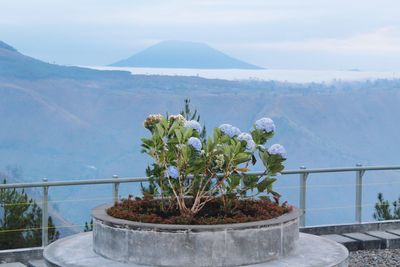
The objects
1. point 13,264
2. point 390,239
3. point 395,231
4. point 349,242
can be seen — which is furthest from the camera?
point 395,231

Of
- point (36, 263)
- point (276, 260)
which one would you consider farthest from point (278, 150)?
point (36, 263)

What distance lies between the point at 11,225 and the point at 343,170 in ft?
15.4

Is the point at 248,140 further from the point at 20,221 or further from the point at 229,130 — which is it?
the point at 20,221

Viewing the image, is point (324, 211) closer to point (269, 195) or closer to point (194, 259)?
point (269, 195)

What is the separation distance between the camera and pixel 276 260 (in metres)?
7.05

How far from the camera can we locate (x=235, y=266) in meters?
6.84

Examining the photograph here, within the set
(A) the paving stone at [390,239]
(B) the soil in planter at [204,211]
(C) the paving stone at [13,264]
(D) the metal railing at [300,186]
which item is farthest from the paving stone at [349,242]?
(C) the paving stone at [13,264]

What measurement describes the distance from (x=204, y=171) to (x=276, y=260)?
1.03m

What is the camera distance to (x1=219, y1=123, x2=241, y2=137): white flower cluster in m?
7.52

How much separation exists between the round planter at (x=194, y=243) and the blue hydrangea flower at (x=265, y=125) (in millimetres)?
927


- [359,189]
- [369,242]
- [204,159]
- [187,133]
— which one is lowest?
[369,242]

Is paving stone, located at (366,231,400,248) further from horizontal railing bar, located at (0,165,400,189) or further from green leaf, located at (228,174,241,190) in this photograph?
green leaf, located at (228,174,241,190)

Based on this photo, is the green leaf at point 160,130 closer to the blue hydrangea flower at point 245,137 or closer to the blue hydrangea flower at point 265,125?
the blue hydrangea flower at point 245,137

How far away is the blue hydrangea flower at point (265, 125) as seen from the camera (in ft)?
24.9
